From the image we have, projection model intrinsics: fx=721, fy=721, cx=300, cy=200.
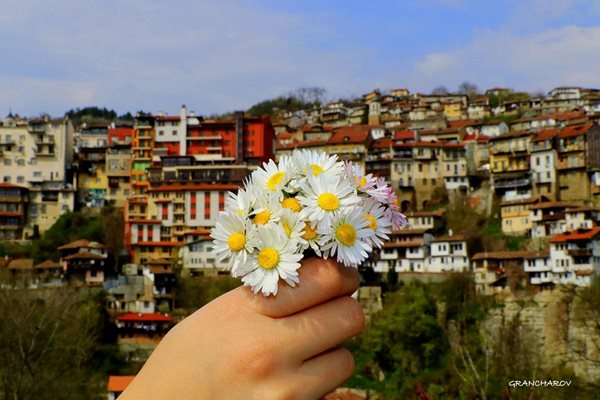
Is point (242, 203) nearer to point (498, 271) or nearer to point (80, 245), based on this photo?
point (498, 271)

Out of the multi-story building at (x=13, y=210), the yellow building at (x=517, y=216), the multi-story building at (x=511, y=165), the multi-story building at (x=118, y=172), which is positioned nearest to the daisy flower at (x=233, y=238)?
the yellow building at (x=517, y=216)

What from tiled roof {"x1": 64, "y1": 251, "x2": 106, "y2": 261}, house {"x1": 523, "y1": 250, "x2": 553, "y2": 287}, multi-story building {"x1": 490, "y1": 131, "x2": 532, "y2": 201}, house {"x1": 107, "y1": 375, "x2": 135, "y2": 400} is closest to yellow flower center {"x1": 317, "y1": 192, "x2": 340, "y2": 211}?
house {"x1": 107, "y1": 375, "x2": 135, "y2": 400}

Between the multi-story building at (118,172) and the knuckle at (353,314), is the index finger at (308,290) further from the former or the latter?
the multi-story building at (118,172)

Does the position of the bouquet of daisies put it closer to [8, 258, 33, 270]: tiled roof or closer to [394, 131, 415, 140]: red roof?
[8, 258, 33, 270]: tiled roof

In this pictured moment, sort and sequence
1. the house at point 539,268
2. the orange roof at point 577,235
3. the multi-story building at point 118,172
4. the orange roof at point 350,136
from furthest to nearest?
the orange roof at point 350,136
the multi-story building at point 118,172
the house at point 539,268
the orange roof at point 577,235

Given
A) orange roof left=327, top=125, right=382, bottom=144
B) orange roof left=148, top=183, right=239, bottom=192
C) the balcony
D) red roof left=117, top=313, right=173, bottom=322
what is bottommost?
red roof left=117, top=313, right=173, bottom=322

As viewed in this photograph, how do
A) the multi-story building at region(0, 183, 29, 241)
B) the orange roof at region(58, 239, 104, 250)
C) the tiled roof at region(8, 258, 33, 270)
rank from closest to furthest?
1. the tiled roof at region(8, 258, 33, 270)
2. the orange roof at region(58, 239, 104, 250)
3. the multi-story building at region(0, 183, 29, 241)
